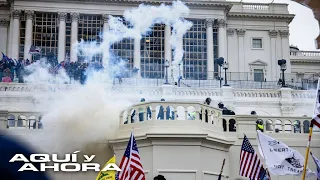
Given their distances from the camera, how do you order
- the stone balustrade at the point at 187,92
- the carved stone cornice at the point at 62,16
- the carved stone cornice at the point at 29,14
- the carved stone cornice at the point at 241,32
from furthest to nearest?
the carved stone cornice at the point at 241,32
the carved stone cornice at the point at 62,16
the carved stone cornice at the point at 29,14
the stone balustrade at the point at 187,92

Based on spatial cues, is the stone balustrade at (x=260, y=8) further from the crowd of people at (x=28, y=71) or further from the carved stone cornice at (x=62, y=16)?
the crowd of people at (x=28, y=71)

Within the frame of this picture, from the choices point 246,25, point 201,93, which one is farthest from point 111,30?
point 201,93

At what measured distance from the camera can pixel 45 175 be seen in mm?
16703

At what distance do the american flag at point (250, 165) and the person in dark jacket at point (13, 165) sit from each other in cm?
496

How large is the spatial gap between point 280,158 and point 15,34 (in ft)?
136

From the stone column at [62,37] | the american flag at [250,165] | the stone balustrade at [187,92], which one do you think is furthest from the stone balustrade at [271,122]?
the stone column at [62,37]

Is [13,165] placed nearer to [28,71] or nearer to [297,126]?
[297,126]

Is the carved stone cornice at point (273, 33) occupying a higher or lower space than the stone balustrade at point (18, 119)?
higher

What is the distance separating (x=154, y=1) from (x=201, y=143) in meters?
39.1

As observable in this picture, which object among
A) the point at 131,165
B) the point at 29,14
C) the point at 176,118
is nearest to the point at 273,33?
the point at 29,14

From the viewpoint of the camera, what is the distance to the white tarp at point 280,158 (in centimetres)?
1478

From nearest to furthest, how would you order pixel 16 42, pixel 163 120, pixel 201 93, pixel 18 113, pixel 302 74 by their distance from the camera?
1. pixel 163 120
2. pixel 18 113
3. pixel 201 93
4. pixel 16 42
5. pixel 302 74

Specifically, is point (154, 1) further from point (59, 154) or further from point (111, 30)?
point (59, 154)

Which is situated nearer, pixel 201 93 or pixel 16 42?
pixel 201 93
